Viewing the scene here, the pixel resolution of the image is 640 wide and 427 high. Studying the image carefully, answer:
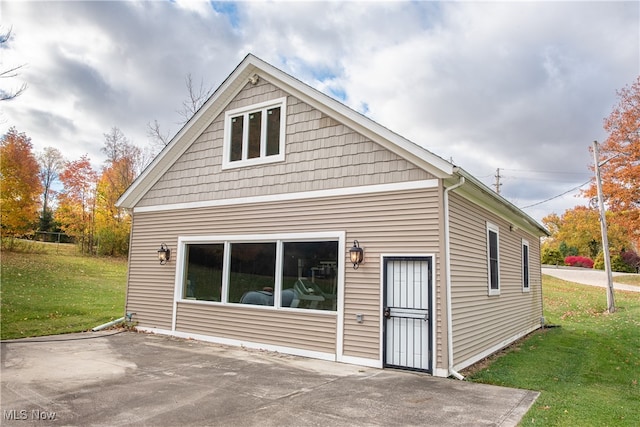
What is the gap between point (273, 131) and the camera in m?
8.87

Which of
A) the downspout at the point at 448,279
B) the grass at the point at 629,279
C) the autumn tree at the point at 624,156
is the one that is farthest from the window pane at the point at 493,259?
the grass at the point at 629,279

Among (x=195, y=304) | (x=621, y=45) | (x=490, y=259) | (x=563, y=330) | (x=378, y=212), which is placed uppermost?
(x=621, y=45)

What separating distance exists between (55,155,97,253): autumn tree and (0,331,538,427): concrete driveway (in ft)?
73.0

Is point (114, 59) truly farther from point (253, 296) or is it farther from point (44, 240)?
point (44, 240)

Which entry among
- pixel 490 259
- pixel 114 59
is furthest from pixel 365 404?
pixel 114 59

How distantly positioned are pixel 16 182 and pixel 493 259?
2326 centimetres

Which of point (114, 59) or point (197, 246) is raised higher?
point (114, 59)

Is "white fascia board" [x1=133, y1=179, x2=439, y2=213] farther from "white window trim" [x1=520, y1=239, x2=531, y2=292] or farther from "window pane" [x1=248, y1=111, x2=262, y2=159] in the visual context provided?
"white window trim" [x1=520, y1=239, x2=531, y2=292]

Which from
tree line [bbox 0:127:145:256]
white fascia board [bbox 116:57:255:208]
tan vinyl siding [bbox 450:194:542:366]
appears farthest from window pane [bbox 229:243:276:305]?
tree line [bbox 0:127:145:256]

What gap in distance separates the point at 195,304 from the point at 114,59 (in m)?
8.52

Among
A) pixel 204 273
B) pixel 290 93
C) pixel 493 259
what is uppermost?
pixel 290 93

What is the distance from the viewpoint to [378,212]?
7250 mm

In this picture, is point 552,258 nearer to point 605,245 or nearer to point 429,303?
point 605,245

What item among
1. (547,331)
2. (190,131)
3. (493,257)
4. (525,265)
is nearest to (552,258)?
(547,331)
